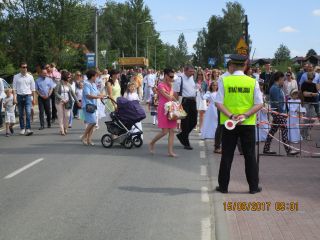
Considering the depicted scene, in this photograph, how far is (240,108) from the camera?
7.95 m

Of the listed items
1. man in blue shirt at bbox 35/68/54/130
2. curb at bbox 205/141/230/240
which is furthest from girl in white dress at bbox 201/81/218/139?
man in blue shirt at bbox 35/68/54/130

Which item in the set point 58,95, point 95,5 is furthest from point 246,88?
point 95,5

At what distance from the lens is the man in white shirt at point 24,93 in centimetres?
1608

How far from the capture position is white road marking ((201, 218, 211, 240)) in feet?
20.2

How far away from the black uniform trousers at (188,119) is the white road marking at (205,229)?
20.3 feet

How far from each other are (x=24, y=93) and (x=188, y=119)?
5.45 meters

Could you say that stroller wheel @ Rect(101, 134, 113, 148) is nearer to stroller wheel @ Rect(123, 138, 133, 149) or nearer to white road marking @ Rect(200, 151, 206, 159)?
stroller wheel @ Rect(123, 138, 133, 149)

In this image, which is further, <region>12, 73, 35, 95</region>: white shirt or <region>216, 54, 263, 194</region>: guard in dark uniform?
<region>12, 73, 35, 95</region>: white shirt

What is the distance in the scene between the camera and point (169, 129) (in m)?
11.7

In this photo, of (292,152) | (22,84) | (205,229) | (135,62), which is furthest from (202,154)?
(135,62)

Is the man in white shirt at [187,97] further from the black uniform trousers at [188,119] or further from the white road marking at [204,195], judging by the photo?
the white road marking at [204,195]

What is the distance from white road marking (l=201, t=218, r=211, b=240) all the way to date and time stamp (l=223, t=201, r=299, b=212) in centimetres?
50

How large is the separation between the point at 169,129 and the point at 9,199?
448 cm

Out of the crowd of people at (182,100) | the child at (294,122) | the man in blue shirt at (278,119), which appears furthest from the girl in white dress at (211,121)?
the child at (294,122)
